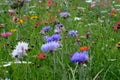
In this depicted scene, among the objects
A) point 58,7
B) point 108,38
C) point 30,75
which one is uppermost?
point 30,75

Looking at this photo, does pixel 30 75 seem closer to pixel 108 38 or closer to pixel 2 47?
pixel 2 47

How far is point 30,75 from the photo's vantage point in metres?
1.91

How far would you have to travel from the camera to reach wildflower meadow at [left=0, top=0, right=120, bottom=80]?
167cm

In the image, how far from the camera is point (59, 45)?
167cm

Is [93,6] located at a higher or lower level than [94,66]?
lower

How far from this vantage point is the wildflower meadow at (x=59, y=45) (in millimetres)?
1670

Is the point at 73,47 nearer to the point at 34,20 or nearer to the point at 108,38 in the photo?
the point at 108,38

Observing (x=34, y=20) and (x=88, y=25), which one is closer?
(x=88, y=25)

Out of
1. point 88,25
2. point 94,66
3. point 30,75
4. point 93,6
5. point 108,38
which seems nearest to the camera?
point 30,75

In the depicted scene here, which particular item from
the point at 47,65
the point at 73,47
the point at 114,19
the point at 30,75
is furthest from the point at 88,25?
the point at 30,75

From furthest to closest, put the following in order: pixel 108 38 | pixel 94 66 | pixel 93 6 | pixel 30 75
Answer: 1. pixel 93 6
2. pixel 108 38
3. pixel 94 66
4. pixel 30 75

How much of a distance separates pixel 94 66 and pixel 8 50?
679mm

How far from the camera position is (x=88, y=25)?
337 centimetres

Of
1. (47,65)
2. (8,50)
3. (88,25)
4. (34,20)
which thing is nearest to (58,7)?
(34,20)
